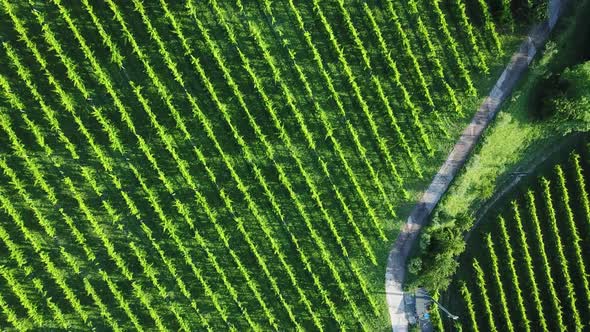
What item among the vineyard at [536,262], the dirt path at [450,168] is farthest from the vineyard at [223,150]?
the dirt path at [450,168]

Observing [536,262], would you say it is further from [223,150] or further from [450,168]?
[223,150]

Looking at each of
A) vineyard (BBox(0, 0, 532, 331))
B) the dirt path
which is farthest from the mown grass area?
vineyard (BBox(0, 0, 532, 331))

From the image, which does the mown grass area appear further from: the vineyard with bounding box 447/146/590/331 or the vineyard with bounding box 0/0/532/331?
the vineyard with bounding box 0/0/532/331

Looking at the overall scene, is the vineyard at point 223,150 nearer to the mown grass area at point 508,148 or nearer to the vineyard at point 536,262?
the vineyard at point 536,262

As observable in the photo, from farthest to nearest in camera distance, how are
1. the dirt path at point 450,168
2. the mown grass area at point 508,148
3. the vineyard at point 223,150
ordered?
the dirt path at point 450,168 < the mown grass area at point 508,148 < the vineyard at point 223,150

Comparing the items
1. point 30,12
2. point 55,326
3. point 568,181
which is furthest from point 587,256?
point 30,12

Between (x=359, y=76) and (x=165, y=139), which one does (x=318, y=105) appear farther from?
(x=165, y=139)

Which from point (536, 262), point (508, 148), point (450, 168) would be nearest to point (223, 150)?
point (450, 168)
